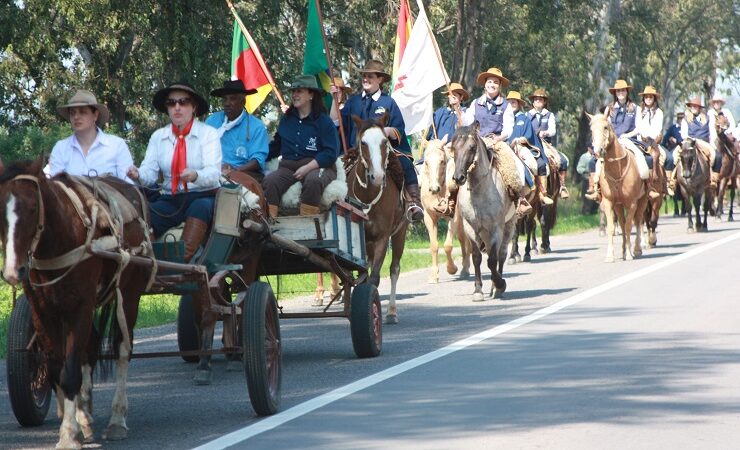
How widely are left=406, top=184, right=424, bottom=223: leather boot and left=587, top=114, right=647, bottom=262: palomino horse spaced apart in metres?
7.98

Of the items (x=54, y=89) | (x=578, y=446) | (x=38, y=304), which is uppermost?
(x=54, y=89)

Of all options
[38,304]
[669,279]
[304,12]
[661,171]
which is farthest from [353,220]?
[304,12]

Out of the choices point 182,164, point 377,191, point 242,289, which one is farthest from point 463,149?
point 182,164

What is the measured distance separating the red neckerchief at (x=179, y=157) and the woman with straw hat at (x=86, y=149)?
0.52 meters

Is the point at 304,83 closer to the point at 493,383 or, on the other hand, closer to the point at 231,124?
the point at 231,124

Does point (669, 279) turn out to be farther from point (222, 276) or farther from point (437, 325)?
point (222, 276)

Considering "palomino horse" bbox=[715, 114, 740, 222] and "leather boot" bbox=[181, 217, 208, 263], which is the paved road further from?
"palomino horse" bbox=[715, 114, 740, 222]

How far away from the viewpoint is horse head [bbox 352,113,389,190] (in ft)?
50.4

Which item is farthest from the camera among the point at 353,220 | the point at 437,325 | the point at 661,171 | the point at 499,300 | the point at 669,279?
the point at 661,171

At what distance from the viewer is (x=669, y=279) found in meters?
19.8

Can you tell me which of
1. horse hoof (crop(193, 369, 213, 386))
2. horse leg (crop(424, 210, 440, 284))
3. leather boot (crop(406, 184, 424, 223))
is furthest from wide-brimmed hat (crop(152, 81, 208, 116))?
horse leg (crop(424, 210, 440, 284))

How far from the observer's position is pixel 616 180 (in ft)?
80.8

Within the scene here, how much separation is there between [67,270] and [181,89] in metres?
2.73

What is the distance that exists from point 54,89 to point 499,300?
69.0 feet
